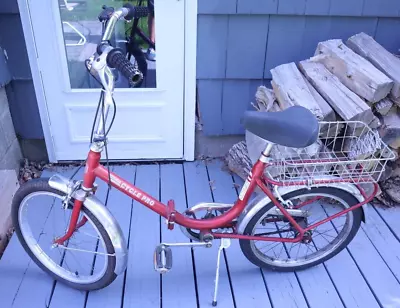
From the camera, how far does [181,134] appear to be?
2.68 meters

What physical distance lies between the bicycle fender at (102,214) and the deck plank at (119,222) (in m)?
0.25

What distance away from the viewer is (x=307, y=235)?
6.09 ft

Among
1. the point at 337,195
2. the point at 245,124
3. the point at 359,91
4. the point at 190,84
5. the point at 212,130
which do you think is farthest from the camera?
the point at 212,130

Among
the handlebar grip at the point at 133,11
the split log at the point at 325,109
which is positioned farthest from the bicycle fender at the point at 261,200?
the handlebar grip at the point at 133,11

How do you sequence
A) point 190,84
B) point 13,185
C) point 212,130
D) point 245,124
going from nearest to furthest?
point 245,124, point 13,185, point 190,84, point 212,130

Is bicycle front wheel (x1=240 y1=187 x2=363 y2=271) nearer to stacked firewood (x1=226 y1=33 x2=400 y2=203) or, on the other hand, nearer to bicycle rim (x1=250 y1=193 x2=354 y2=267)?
bicycle rim (x1=250 y1=193 x2=354 y2=267)

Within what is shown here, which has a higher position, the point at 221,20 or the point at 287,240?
the point at 221,20

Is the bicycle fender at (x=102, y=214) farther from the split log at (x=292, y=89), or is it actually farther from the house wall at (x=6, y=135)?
the split log at (x=292, y=89)

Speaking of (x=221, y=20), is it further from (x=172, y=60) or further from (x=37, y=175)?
(x=37, y=175)

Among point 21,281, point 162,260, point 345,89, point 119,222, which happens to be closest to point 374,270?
point 345,89

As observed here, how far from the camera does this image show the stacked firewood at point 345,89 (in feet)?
6.46

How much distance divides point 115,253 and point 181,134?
3.81 ft

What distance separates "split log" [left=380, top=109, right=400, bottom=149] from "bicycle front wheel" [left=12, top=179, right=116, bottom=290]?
1.42 m

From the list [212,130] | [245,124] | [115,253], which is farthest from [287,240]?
[212,130]
